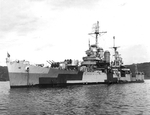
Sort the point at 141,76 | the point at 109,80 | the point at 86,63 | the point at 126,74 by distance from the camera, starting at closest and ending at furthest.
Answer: the point at 86,63, the point at 109,80, the point at 126,74, the point at 141,76

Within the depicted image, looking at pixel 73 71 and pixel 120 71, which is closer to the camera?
pixel 73 71

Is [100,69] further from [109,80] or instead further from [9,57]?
[9,57]

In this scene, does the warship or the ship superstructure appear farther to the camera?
the ship superstructure

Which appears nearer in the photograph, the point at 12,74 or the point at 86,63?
the point at 12,74

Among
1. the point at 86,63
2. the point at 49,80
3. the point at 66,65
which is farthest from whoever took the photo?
the point at 86,63

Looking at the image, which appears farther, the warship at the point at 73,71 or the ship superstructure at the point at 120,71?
the ship superstructure at the point at 120,71

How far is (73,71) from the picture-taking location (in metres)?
41.9

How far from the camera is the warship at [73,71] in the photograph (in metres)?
35.5

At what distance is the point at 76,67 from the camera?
45.0m

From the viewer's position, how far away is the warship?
35469mm

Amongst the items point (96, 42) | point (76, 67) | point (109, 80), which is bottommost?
point (109, 80)

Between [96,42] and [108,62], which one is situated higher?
[96,42]

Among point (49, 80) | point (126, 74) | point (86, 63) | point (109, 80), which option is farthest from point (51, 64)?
point (126, 74)

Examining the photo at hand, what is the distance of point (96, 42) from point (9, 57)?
2640cm
